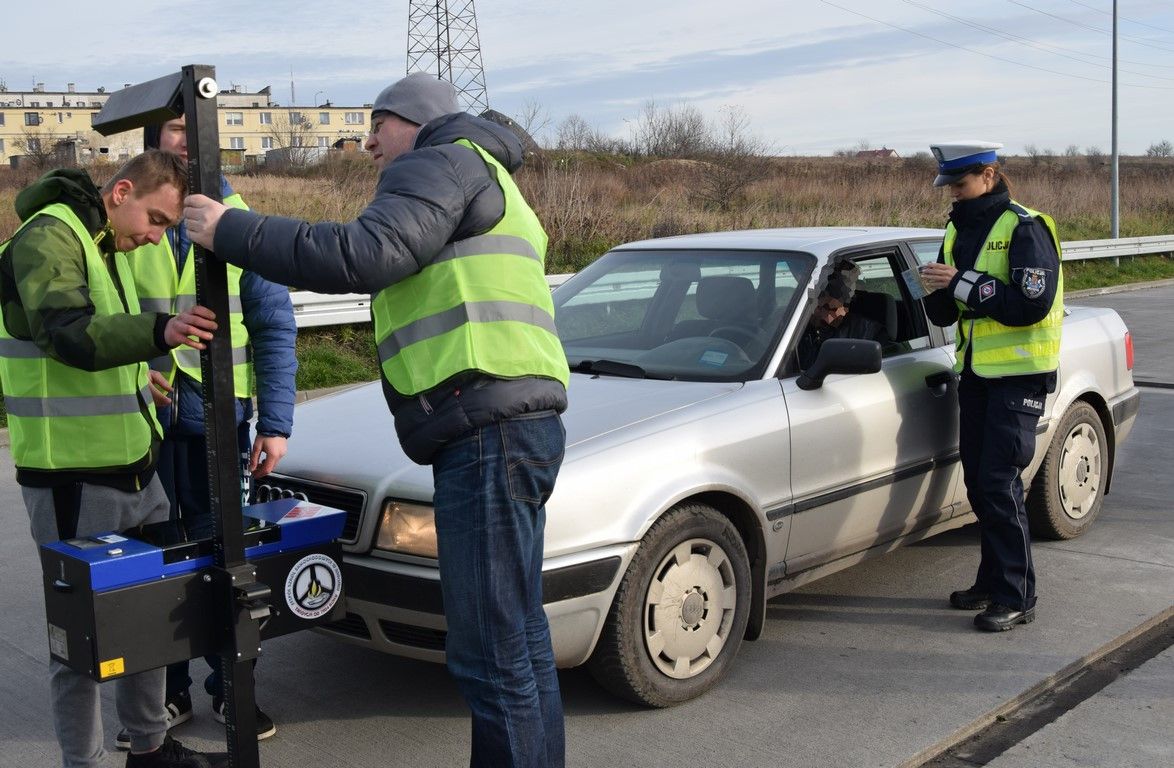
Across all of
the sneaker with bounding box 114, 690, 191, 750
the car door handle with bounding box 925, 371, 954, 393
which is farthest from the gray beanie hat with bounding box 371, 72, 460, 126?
the car door handle with bounding box 925, 371, 954, 393

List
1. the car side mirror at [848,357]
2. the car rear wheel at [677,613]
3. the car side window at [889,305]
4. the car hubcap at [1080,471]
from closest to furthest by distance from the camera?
the car rear wheel at [677,613] → the car side mirror at [848,357] → the car side window at [889,305] → the car hubcap at [1080,471]

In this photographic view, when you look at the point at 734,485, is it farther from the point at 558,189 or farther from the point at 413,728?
the point at 558,189

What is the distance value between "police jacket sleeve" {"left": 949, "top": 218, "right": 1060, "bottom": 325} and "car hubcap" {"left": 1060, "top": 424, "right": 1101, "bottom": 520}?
1367 mm

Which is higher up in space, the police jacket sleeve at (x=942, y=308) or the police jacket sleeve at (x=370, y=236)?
the police jacket sleeve at (x=370, y=236)

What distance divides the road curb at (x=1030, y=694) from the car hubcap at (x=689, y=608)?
2.55 ft

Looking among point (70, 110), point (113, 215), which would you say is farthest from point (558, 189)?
point (70, 110)

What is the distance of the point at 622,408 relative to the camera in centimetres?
411

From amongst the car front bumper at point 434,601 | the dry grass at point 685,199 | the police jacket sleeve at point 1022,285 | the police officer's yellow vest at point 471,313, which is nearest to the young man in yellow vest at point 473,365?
the police officer's yellow vest at point 471,313

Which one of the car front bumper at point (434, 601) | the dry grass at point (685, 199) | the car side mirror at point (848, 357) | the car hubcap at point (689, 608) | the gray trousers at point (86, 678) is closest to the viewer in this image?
the gray trousers at point (86, 678)

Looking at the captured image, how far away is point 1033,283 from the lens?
4.50 meters

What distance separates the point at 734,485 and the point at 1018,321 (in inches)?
54.0

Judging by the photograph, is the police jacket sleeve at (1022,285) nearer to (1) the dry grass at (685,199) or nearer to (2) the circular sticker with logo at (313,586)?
(2) the circular sticker with logo at (313,586)

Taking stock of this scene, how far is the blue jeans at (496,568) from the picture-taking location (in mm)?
2715

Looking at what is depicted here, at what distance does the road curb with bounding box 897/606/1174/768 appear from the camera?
364 cm
